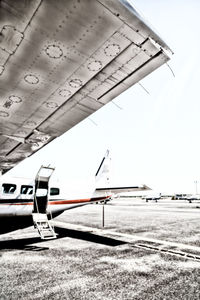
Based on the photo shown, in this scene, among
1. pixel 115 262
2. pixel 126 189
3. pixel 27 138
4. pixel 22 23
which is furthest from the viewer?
pixel 126 189

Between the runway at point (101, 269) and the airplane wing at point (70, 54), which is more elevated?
the airplane wing at point (70, 54)

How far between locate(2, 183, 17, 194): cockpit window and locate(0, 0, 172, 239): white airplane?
4785 mm

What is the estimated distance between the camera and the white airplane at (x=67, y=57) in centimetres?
296

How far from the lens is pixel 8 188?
10.3 m

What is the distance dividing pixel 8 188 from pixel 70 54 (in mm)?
8980

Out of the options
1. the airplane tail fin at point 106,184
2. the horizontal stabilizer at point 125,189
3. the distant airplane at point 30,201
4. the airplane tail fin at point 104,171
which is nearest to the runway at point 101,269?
the distant airplane at point 30,201

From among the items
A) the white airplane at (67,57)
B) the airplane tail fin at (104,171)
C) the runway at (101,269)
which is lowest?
the runway at (101,269)

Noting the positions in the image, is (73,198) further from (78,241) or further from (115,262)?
(115,262)

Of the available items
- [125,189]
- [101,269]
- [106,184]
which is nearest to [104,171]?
[106,184]

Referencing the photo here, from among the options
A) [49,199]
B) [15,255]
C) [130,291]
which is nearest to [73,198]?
[49,199]

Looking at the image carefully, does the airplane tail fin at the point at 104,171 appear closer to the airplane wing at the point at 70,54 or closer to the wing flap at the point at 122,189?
the wing flap at the point at 122,189

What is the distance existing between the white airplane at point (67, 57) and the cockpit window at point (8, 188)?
15.7 ft

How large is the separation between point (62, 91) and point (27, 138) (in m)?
3.86

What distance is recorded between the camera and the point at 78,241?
970 cm
